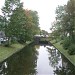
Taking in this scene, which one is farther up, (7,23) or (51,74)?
(7,23)

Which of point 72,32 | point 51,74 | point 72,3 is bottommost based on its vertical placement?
point 51,74

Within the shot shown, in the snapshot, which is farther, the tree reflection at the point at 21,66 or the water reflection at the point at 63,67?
the water reflection at the point at 63,67

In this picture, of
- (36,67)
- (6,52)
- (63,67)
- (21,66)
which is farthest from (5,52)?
(63,67)

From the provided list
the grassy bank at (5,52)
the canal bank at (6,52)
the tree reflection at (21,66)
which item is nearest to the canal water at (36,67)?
the tree reflection at (21,66)

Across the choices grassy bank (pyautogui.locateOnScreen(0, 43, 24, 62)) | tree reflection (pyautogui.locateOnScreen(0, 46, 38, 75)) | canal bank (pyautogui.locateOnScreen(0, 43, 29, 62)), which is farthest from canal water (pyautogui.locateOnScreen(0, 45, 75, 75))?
grassy bank (pyautogui.locateOnScreen(0, 43, 24, 62))

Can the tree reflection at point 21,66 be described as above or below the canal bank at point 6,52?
below

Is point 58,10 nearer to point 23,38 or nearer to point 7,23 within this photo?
point 23,38

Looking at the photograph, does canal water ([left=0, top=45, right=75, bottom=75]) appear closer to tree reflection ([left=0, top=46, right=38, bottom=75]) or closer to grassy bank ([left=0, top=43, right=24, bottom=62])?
tree reflection ([left=0, top=46, right=38, bottom=75])

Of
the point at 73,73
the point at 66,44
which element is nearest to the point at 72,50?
the point at 66,44

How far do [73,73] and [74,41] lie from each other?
24.2m

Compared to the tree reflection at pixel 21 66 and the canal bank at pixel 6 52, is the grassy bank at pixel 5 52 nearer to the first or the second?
the canal bank at pixel 6 52

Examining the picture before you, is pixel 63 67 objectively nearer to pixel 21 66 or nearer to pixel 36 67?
pixel 36 67

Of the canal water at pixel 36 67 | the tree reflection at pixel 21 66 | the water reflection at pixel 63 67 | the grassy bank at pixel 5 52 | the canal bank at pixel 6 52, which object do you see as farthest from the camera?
the grassy bank at pixel 5 52

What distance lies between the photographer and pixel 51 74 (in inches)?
894
